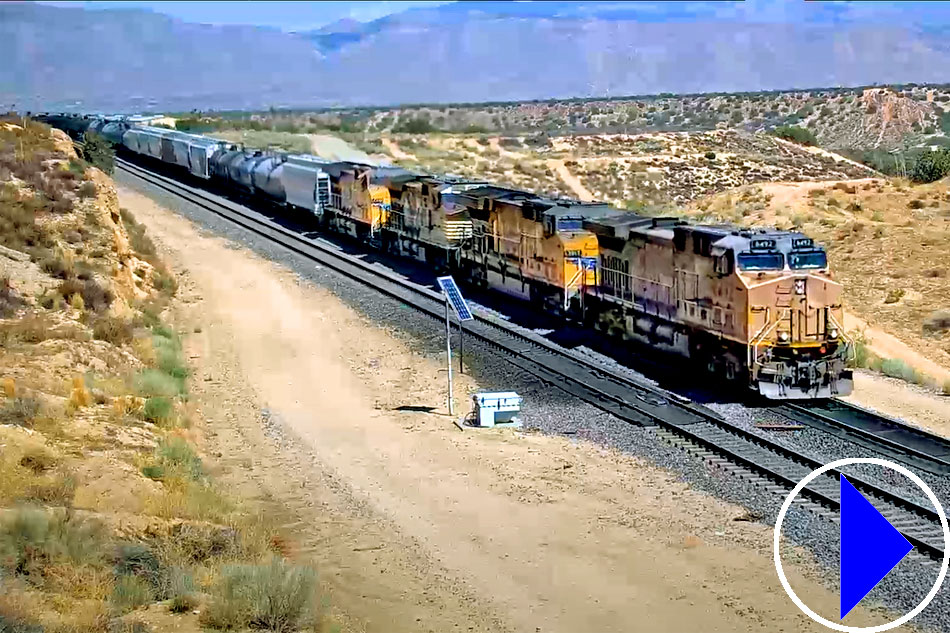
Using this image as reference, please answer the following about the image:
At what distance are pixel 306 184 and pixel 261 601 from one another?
123ft

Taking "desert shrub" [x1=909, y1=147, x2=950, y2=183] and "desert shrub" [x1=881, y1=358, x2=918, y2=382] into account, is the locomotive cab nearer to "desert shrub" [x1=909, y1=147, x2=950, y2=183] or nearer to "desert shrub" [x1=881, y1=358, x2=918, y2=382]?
"desert shrub" [x1=881, y1=358, x2=918, y2=382]

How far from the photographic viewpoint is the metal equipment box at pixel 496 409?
787 inches

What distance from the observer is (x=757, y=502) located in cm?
→ 1591

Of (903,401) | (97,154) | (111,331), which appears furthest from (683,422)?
Result: (97,154)

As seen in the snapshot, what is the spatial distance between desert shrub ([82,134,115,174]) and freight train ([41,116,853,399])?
11734 mm

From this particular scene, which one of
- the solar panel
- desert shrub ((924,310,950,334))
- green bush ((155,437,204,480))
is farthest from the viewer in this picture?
desert shrub ((924,310,950,334))

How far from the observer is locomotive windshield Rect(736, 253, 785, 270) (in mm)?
21016

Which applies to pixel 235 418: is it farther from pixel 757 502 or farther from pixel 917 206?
pixel 917 206

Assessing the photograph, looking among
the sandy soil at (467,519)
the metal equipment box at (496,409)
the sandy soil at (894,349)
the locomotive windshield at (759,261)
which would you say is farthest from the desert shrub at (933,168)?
the metal equipment box at (496,409)

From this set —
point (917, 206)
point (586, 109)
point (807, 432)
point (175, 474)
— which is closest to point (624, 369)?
point (807, 432)

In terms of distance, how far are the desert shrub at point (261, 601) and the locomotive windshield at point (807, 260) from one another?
41.0ft

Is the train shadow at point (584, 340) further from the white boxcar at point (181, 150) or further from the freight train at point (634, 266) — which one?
the white boxcar at point (181, 150)

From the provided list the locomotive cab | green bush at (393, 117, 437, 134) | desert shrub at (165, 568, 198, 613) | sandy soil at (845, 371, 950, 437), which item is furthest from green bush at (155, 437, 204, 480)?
green bush at (393, 117, 437, 134)

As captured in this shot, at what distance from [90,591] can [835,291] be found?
14524 mm
